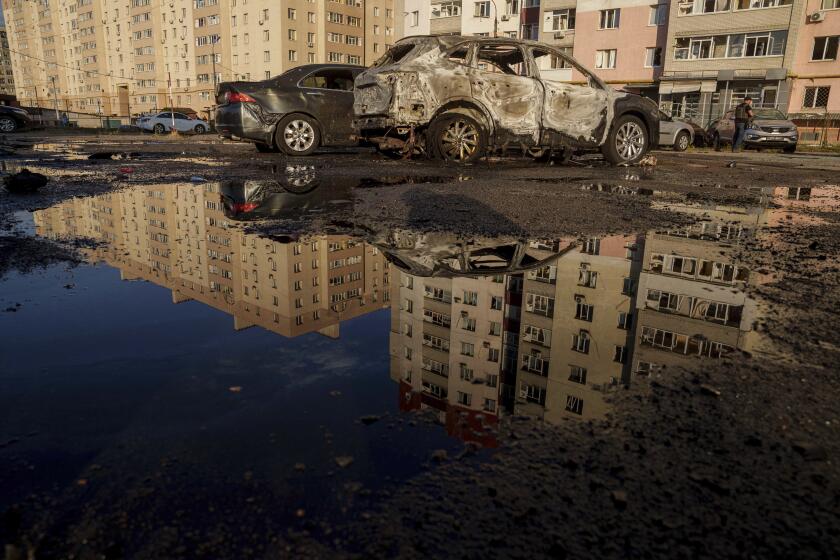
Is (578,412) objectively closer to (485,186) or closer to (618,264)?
(618,264)

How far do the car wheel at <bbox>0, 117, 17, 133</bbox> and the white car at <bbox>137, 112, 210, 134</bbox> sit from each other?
998cm

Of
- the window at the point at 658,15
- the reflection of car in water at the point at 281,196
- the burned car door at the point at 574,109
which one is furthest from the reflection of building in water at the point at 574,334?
the window at the point at 658,15

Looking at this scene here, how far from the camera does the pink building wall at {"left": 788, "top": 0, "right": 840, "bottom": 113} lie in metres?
36.9

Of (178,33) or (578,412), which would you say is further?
(178,33)

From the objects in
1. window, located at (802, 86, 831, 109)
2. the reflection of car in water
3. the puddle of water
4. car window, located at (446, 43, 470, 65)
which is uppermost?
window, located at (802, 86, 831, 109)

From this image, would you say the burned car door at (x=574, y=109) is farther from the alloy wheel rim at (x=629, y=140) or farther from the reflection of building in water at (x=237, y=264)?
the reflection of building in water at (x=237, y=264)

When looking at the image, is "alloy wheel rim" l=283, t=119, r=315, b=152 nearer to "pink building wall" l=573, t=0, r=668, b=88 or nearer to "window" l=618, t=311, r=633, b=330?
"window" l=618, t=311, r=633, b=330

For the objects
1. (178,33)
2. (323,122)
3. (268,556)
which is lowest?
(268,556)

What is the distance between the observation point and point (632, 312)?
8.70 feet

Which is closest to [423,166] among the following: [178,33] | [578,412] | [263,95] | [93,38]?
[263,95]

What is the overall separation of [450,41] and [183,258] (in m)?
7.02

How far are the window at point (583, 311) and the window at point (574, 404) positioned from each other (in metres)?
0.75

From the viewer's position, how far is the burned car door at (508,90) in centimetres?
923

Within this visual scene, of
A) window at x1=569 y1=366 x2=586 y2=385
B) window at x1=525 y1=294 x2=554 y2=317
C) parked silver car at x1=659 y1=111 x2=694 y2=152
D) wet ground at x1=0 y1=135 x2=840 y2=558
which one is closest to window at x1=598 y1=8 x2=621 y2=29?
parked silver car at x1=659 y1=111 x2=694 y2=152
